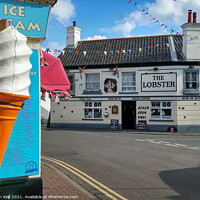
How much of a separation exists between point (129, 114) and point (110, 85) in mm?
4146

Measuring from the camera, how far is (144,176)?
838 cm

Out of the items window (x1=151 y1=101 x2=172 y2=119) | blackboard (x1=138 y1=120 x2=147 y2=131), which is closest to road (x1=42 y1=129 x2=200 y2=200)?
blackboard (x1=138 y1=120 x2=147 y2=131)

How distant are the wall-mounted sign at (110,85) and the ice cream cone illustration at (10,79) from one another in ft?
73.1

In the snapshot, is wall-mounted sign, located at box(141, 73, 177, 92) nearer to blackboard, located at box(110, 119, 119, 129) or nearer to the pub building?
the pub building

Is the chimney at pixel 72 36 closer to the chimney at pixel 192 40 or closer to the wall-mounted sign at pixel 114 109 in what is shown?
the wall-mounted sign at pixel 114 109

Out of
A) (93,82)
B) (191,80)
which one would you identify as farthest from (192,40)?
(93,82)

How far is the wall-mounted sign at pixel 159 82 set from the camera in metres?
23.6

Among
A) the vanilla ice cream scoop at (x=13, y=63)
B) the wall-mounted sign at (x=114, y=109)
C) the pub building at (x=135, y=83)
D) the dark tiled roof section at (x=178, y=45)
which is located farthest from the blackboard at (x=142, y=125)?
the vanilla ice cream scoop at (x=13, y=63)

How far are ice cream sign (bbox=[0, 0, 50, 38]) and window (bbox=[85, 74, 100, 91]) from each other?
20.8 metres

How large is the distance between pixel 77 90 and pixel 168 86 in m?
9.35

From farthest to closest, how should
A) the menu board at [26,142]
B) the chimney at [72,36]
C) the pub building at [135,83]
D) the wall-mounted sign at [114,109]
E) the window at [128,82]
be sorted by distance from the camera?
the chimney at [72,36]
the window at [128,82]
the wall-mounted sign at [114,109]
the pub building at [135,83]
the menu board at [26,142]

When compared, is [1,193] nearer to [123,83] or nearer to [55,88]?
[55,88]

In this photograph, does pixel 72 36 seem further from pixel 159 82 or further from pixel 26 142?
pixel 26 142

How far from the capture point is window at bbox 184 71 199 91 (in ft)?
77.0
